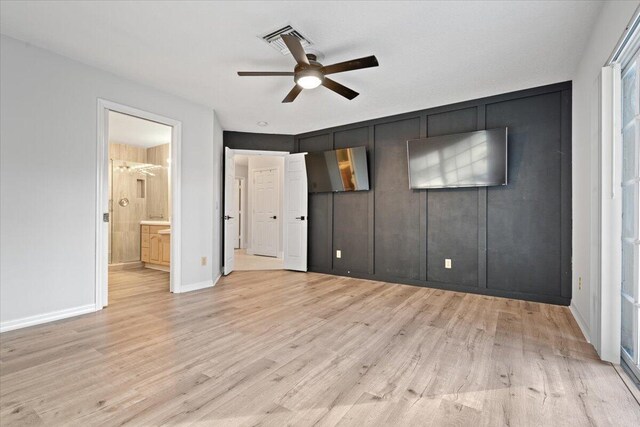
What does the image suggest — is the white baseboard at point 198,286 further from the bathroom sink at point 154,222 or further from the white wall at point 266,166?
the white wall at point 266,166

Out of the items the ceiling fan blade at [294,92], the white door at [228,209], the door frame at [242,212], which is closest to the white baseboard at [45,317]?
the white door at [228,209]

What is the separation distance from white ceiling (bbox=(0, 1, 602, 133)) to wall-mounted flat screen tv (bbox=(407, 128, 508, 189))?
0.58 metres

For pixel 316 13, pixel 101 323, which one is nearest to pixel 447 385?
pixel 316 13

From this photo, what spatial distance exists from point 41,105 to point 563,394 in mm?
4633

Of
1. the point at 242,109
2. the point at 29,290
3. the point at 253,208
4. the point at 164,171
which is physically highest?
the point at 242,109

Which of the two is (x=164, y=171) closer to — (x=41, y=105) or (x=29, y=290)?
(x=41, y=105)

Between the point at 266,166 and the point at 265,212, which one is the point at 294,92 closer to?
the point at 266,166

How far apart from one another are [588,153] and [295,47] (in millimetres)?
2721

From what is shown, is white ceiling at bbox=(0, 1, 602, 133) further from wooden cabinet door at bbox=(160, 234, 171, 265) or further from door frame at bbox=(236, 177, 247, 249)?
door frame at bbox=(236, 177, 247, 249)

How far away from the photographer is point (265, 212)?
7.85m

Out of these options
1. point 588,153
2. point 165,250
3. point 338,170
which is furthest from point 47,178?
point 588,153

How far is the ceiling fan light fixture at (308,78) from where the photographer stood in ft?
8.79

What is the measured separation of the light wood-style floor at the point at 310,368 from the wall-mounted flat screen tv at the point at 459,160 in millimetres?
1595

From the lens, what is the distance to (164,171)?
20.6 feet
